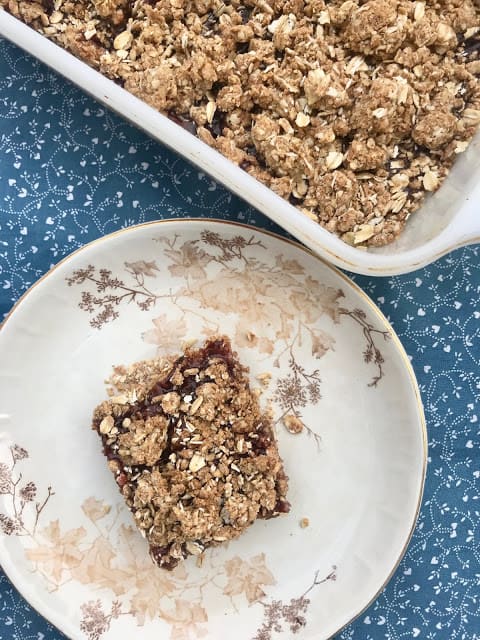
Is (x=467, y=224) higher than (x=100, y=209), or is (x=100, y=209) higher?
(x=467, y=224)

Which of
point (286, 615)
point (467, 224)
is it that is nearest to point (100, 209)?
point (467, 224)

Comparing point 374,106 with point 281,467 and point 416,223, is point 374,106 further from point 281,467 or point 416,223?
point 281,467

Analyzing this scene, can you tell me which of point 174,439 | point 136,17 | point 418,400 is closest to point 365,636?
point 418,400

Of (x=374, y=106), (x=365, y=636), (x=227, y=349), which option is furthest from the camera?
(x=365, y=636)

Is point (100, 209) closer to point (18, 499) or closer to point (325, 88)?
point (325, 88)

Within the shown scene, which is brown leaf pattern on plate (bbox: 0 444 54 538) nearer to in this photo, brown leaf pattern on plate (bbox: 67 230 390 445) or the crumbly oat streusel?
brown leaf pattern on plate (bbox: 67 230 390 445)

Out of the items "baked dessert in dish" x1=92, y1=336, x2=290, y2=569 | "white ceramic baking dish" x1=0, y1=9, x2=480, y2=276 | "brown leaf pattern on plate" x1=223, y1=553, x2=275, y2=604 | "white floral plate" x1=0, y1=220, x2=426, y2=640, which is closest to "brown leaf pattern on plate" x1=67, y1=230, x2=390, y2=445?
"white floral plate" x1=0, y1=220, x2=426, y2=640
